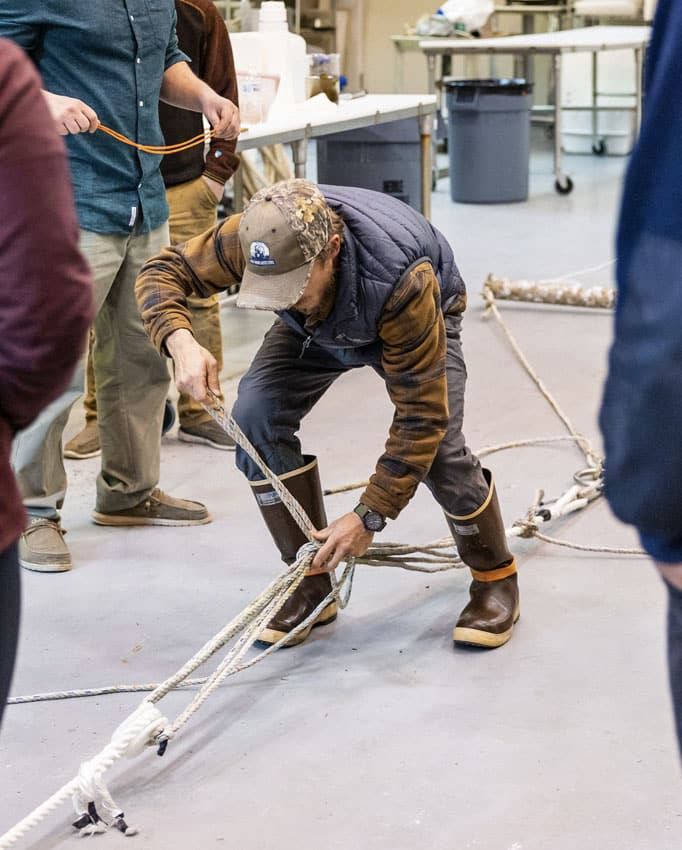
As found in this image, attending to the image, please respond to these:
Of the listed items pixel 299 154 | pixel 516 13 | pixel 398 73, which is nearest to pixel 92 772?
pixel 299 154

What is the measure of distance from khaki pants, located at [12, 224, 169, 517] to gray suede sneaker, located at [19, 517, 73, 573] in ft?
0.15

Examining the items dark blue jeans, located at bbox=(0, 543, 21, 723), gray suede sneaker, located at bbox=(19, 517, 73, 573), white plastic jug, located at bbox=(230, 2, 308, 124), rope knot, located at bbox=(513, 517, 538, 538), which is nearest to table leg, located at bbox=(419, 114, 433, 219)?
white plastic jug, located at bbox=(230, 2, 308, 124)

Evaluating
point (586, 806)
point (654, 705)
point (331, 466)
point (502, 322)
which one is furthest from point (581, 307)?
point (586, 806)

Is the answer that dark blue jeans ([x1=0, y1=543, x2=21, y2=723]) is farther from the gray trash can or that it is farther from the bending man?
the gray trash can

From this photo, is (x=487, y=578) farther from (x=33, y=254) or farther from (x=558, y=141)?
(x=558, y=141)

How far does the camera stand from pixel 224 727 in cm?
218

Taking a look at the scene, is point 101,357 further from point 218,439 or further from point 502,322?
point 502,322

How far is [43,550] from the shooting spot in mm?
2816

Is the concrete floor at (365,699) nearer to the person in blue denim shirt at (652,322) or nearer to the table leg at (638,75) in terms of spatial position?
the person in blue denim shirt at (652,322)

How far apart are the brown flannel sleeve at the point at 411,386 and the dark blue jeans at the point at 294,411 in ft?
0.64

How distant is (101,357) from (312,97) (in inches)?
82.5

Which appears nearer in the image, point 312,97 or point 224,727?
point 224,727

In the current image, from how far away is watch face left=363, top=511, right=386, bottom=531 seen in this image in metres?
2.19

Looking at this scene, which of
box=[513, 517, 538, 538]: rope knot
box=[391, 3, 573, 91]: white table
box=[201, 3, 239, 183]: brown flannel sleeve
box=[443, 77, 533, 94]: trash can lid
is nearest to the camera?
box=[513, 517, 538, 538]: rope knot
